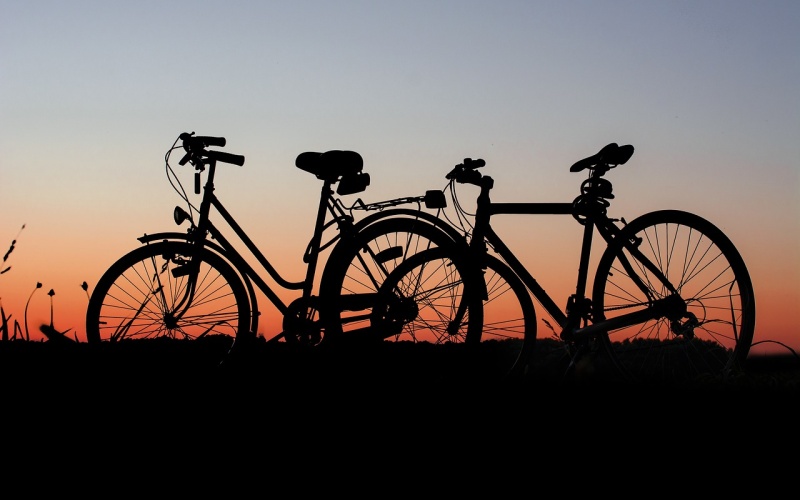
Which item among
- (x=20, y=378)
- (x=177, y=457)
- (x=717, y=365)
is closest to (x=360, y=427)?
(x=177, y=457)

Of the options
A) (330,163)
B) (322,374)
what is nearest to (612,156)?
(330,163)

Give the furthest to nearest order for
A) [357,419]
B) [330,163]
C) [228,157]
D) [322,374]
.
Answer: [228,157] → [330,163] → [322,374] → [357,419]

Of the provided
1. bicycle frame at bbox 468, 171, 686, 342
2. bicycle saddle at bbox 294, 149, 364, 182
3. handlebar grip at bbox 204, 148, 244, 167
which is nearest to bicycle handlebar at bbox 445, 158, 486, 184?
bicycle frame at bbox 468, 171, 686, 342

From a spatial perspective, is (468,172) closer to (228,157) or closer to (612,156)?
(612,156)

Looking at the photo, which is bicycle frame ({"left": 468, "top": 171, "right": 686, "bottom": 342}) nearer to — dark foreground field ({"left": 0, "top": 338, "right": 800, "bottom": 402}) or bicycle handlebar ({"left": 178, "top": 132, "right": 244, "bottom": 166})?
dark foreground field ({"left": 0, "top": 338, "right": 800, "bottom": 402})

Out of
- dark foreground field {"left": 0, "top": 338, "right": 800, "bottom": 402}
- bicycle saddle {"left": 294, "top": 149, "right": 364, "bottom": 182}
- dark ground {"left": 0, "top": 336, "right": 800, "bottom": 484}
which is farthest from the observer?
bicycle saddle {"left": 294, "top": 149, "right": 364, "bottom": 182}

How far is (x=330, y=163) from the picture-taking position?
5711mm

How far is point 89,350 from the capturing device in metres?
5.82

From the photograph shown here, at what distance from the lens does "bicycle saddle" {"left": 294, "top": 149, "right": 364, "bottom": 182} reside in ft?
18.7

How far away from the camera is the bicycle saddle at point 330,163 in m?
5.71

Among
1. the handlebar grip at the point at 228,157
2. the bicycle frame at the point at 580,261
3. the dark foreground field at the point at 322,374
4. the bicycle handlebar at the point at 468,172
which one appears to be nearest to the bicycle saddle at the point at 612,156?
the bicycle frame at the point at 580,261

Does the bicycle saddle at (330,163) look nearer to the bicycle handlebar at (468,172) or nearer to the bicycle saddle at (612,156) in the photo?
the bicycle handlebar at (468,172)

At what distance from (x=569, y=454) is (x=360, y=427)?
107cm

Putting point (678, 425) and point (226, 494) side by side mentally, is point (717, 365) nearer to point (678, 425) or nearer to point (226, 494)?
point (678, 425)
